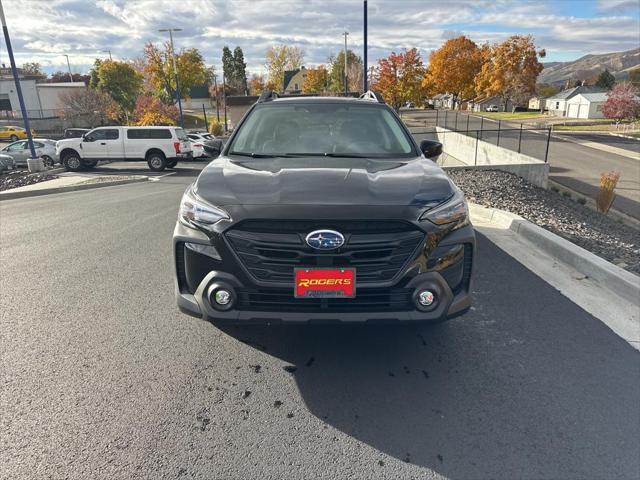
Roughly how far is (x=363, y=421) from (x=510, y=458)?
0.80 m

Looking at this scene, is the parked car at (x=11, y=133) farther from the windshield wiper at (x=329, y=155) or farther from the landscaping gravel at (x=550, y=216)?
the windshield wiper at (x=329, y=155)

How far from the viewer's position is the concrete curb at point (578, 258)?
4.18m

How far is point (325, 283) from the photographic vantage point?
267cm

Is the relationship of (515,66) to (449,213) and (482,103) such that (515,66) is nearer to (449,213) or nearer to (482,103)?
(482,103)

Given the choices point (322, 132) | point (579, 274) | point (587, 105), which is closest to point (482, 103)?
point (587, 105)

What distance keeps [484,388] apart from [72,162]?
22.2 meters

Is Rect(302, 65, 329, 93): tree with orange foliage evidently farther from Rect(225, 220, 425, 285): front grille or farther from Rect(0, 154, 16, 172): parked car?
Rect(225, 220, 425, 285): front grille

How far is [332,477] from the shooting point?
2.22 meters

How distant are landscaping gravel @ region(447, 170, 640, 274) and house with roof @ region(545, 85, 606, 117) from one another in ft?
232

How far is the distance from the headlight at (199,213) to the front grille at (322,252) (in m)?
0.14

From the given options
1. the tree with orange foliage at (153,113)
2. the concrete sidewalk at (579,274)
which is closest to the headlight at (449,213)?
the concrete sidewalk at (579,274)

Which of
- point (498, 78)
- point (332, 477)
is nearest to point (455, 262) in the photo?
point (332, 477)

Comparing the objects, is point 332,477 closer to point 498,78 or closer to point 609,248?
point 609,248

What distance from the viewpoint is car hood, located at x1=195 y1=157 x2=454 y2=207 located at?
107 inches
